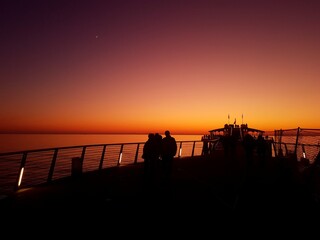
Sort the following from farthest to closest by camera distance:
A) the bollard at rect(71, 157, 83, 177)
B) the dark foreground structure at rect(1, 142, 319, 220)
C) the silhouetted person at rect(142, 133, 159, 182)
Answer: the bollard at rect(71, 157, 83, 177) → the silhouetted person at rect(142, 133, 159, 182) → the dark foreground structure at rect(1, 142, 319, 220)

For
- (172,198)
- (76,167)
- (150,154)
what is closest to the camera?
(172,198)

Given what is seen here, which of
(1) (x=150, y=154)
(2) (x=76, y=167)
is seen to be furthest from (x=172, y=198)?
(2) (x=76, y=167)

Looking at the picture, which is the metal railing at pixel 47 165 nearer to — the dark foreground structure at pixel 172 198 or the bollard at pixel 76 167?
the bollard at pixel 76 167

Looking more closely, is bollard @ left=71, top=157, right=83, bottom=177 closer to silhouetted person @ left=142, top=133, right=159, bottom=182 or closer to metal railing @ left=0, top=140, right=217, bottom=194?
metal railing @ left=0, top=140, right=217, bottom=194

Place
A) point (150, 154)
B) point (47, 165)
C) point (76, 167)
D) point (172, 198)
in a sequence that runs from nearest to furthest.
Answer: point (172, 198) → point (150, 154) → point (76, 167) → point (47, 165)

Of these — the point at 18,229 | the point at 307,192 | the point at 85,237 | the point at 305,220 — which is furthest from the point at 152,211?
the point at 307,192

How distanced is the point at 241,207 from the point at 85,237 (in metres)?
4.00

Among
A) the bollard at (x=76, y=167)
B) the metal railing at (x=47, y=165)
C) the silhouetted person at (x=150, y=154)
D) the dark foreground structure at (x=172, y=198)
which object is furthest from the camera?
the bollard at (x=76, y=167)

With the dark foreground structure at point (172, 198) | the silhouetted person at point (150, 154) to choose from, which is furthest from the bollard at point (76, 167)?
the silhouetted person at point (150, 154)

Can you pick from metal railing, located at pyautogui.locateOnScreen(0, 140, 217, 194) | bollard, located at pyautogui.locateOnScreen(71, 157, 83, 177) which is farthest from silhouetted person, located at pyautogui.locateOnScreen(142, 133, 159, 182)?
bollard, located at pyautogui.locateOnScreen(71, 157, 83, 177)

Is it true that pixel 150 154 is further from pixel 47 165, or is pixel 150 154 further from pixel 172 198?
pixel 47 165

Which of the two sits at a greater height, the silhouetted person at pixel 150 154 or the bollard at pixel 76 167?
the silhouetted person at pixel 150 154

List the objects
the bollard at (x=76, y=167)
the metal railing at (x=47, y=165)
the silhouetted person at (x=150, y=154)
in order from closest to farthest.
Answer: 1. the metal railing at (x=47, y=165)
2. the silhouetted person at (x=150, y=154)
3. the bollard at (x=76, y=167)

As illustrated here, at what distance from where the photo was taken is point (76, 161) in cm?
1146
